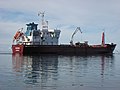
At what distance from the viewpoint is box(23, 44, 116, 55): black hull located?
103500 millimetres

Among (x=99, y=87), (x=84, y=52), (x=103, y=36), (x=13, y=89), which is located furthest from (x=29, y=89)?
(x=103, y=36)

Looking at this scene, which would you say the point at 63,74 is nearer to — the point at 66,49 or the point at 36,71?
the point at 36,71

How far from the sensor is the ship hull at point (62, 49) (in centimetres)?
10306

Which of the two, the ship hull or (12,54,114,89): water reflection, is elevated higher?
the ship hull

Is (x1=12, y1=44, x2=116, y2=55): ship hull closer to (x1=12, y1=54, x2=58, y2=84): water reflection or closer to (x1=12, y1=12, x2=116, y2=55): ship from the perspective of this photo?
(x1=12, y1=12, x2=116, y2=55): ship

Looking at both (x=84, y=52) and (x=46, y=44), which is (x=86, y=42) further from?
(x=46, y=44)

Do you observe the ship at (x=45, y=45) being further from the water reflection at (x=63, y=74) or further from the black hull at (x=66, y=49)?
the water reflection at (x=63, y=74)

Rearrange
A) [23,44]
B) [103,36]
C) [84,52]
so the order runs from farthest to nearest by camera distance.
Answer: [103,36]
[84,52]
[23,44]

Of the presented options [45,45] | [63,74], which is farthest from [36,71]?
[45,45]

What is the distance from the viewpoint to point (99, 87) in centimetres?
2458

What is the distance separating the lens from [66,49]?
4350 inches

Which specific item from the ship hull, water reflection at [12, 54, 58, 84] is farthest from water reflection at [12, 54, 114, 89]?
the ship hull

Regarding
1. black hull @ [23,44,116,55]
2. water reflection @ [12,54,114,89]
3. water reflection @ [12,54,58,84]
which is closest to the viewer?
water reflection @ [12,54,114,89]

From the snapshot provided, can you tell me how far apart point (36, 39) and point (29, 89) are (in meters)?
87.4
